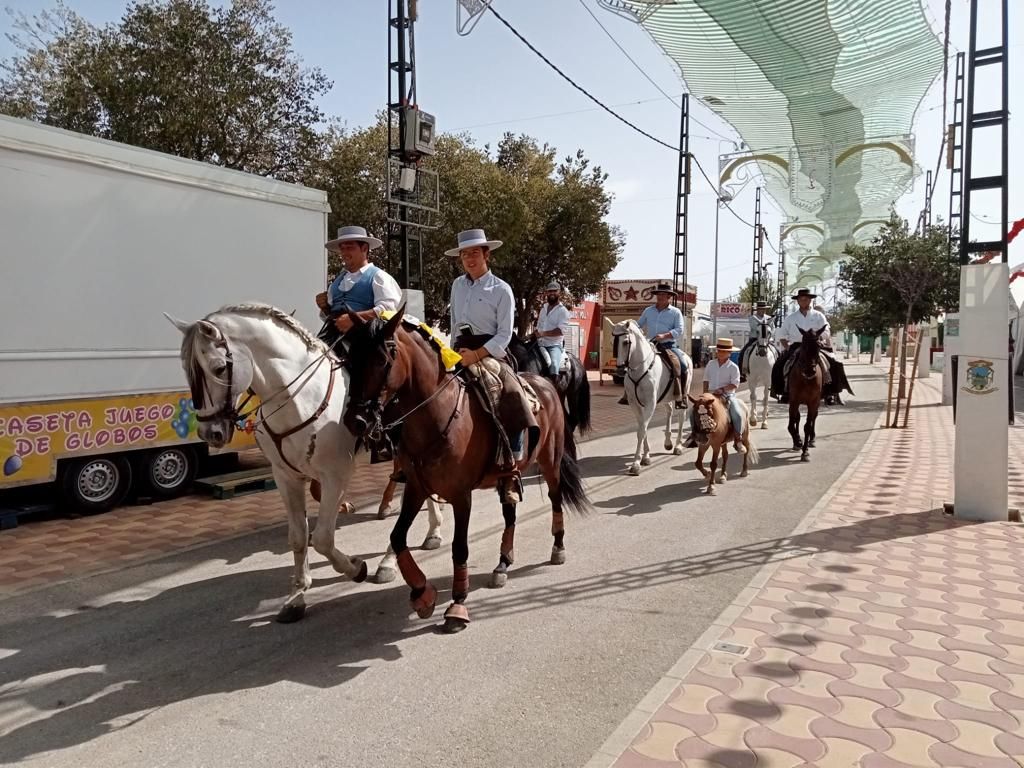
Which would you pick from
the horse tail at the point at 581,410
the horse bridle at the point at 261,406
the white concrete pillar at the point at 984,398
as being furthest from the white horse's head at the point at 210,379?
the white concrete pillar at the point at 984,398

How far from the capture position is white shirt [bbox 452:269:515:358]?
17.0 ft

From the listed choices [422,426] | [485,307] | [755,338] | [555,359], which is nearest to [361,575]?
[422,426]

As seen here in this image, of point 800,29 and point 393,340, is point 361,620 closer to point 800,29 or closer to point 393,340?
point 393,340

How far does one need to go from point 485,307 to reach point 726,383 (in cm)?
522

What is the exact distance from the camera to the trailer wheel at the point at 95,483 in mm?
7309

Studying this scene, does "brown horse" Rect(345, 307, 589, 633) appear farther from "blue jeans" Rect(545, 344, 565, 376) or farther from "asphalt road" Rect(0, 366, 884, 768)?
"blue jeans" Rect(545, 344, 565, 376)

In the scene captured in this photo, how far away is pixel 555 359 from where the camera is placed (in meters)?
9.24

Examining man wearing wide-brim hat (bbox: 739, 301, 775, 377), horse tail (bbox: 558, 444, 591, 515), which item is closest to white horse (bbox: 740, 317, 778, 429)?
man wearing wide-brim hat (bbox: 739, 301, 775, 377)

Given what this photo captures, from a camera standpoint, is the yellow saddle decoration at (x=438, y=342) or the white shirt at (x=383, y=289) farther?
the white shirt at (x=383, y=289)

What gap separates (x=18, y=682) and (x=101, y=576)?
190 centimetres

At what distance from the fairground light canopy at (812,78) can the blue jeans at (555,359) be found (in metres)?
5.59

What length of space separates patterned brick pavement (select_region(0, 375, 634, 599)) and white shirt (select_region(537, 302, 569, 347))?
9.50ft

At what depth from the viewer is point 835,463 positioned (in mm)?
10430

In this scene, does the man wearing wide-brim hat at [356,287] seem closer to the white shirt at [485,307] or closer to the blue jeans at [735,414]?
the white shirt at [485,307]
